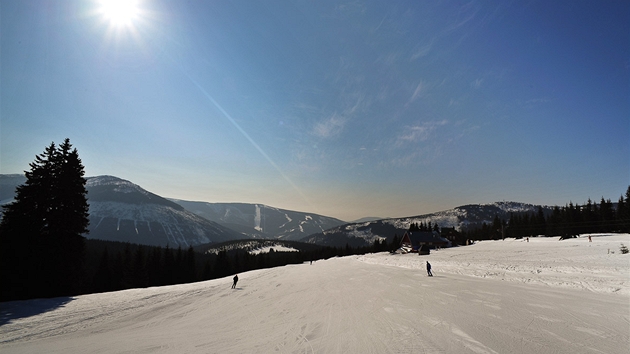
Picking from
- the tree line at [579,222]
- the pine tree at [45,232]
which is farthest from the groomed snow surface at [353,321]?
the tree line at [579,222]

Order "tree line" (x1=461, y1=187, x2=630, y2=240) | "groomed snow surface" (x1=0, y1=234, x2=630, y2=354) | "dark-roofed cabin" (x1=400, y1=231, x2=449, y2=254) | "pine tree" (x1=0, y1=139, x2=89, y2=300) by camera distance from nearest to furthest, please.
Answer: "groomed snow surface" (x1=0, y1=234, x2=630, y2=354), "pine tree" (x1=0, y1=139, x2=89, y2=300), "tree line" (x1=461, y1=187, x2=630, y2=240), "dark-roofed cabin" (x1=400, y1=231, x2=449, y2=254)

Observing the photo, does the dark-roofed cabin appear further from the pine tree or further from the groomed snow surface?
the pine tree

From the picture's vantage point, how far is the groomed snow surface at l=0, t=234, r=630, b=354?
8039 millimetres

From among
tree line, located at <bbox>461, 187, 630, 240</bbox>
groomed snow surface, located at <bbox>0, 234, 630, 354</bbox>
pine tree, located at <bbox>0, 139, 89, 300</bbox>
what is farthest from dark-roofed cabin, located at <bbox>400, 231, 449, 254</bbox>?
pine tree, located at <bbox>0, 139, 89, 300</bbox>

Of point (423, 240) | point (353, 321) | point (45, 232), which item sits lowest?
point (423, 240)

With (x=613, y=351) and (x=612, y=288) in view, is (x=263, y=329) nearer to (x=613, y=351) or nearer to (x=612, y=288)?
(x=613, y=351)

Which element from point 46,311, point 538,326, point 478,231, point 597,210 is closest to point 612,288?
point 538,326

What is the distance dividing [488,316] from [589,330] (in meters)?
2.97

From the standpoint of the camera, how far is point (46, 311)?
49.4 ft

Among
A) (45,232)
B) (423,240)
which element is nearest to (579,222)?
(423,240)

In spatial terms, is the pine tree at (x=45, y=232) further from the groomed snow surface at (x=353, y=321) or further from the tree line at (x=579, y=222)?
the tree line at (x=579, y=222)

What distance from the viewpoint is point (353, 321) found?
10875 millimetres

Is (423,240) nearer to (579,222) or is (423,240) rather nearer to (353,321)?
(579,222)

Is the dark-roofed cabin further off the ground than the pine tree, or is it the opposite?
the pine tree
